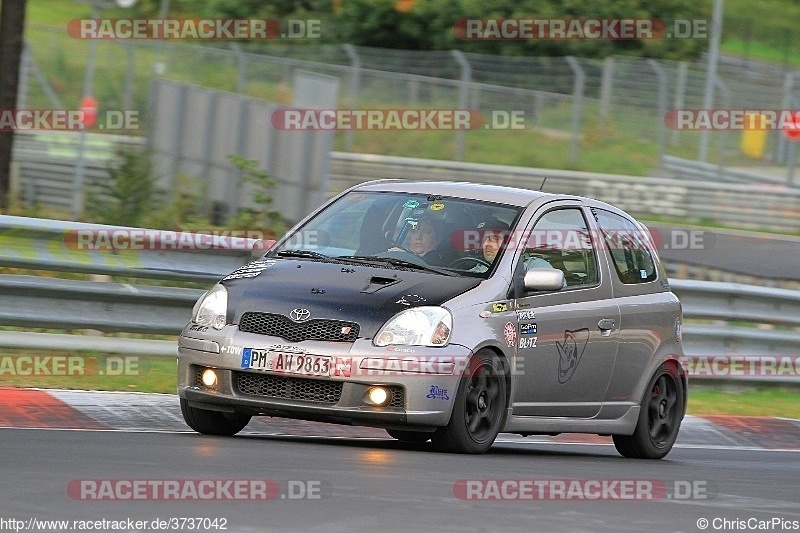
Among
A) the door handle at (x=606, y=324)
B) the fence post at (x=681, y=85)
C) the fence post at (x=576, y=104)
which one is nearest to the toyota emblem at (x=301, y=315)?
the door handle at (x=606, y=324)

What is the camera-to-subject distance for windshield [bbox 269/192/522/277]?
9.77 meters

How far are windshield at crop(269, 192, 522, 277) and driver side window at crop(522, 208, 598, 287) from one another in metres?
0.20

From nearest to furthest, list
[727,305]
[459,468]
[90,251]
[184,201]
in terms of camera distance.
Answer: [459,468] < [90,251] < [727,305] < [184,201]

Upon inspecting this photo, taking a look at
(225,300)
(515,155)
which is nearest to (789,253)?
(515,155)

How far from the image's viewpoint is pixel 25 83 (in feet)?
114

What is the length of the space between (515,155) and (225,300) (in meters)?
24.2

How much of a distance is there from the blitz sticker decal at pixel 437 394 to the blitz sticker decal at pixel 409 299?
0.47 metres

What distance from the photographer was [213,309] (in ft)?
31.0

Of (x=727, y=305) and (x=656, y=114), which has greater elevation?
(x=656, y=114)

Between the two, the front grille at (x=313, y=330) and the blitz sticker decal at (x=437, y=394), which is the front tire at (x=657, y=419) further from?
the front grille at (x=313, y=330)

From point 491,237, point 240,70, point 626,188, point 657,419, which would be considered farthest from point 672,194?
point 491,237

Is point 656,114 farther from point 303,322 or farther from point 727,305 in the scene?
point 303,322

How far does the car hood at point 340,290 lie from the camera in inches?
357

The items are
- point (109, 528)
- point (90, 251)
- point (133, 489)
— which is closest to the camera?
point (109, 528)
